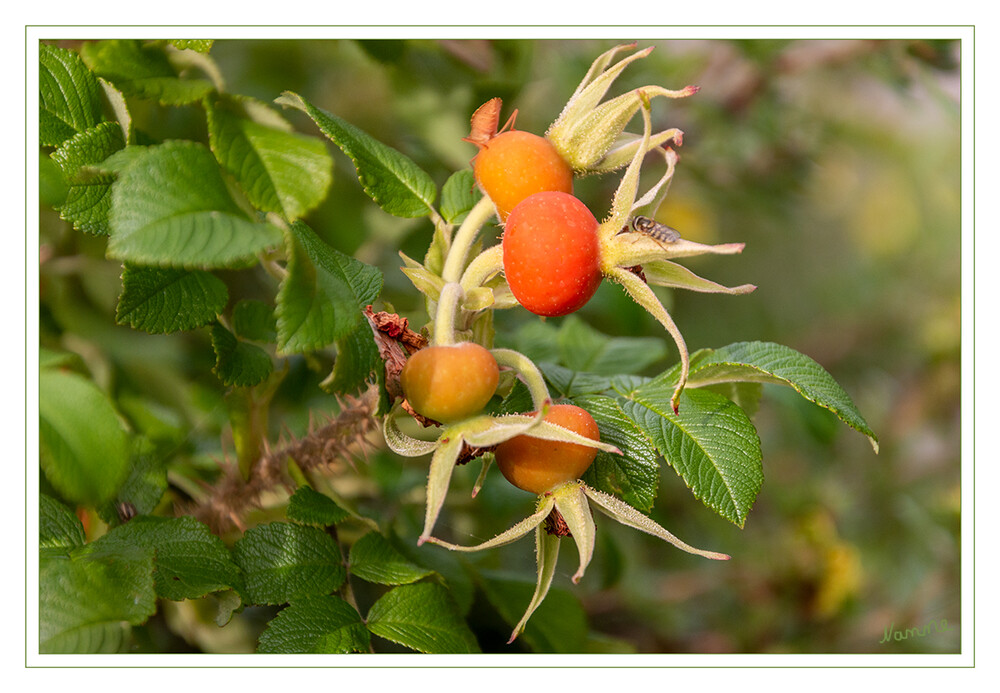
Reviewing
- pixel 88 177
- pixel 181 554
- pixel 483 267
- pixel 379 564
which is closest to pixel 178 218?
pixel 88 177

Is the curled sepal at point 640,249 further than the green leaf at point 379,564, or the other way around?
the green leaf at point 379,564

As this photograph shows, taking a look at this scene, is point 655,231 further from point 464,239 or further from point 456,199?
point 456,199

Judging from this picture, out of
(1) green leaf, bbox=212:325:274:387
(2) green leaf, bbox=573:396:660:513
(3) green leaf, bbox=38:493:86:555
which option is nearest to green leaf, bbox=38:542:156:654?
(3) green leaf, bbox=38:493:86:555

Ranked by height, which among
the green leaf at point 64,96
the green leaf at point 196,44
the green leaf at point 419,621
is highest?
the green leaf at point 196,44

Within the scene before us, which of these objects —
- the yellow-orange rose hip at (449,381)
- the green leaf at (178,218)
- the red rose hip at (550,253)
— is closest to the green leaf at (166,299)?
the green leaf at (178,218)

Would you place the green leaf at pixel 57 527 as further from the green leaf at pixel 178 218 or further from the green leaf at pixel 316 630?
the green leaf at pixel 178 218

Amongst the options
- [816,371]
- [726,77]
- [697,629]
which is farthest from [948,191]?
[816,371]
